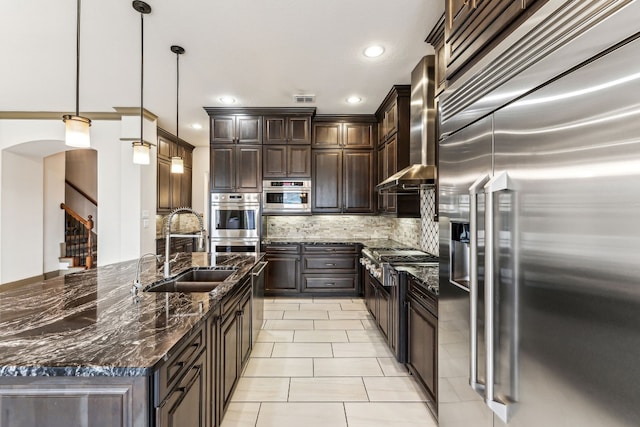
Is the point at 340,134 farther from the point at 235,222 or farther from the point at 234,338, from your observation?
the point at 234,338

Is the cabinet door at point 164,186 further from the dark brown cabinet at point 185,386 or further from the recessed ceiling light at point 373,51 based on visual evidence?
the dark brown cabinet at point 185,386

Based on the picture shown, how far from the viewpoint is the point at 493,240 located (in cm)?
112

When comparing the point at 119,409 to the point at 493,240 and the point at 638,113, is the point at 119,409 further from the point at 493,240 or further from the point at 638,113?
the point at 638,113

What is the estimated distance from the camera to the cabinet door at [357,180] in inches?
193

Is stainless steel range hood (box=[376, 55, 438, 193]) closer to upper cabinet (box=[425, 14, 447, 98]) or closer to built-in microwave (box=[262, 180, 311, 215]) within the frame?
upper cabinet (box=[425, 14, 447, 98])

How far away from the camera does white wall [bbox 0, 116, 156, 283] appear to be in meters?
4.55

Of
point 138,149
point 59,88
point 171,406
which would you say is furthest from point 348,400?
point 59,88

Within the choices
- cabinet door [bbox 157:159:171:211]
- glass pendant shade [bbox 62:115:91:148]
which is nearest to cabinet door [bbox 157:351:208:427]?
glass pendant shade [bbox 62:115:91:148]

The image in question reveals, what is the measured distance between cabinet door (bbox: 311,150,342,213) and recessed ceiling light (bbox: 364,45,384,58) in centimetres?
197

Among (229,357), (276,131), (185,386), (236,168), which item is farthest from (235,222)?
Answer: (185,386)

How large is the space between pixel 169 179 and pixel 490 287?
5.82 m

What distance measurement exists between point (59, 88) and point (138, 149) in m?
2.16

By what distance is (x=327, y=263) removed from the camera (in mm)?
4699

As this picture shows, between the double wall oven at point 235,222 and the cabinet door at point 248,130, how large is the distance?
0.83 m
